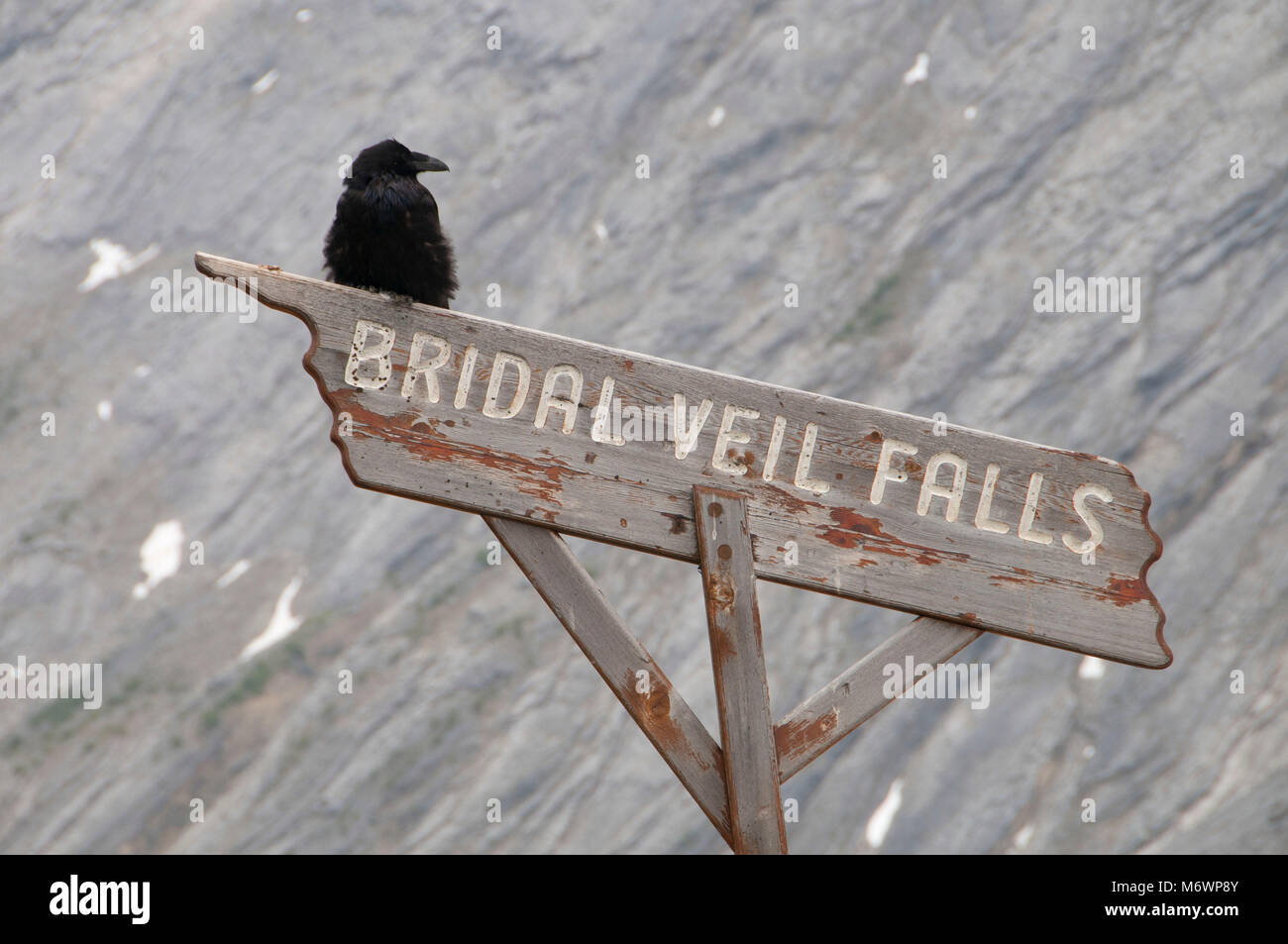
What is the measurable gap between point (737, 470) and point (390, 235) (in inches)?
56.2

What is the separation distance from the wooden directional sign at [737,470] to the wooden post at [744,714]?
12 cm

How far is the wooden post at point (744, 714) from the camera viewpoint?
287 cm

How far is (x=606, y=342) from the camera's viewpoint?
27312 millimetres

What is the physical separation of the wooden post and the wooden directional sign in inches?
4.9

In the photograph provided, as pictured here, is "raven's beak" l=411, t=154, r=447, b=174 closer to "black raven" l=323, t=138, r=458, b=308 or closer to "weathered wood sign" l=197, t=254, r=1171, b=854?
"black raven" l=323, t=138, r=458, b=308

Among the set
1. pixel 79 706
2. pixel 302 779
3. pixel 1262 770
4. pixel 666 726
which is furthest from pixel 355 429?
pixel 79 706

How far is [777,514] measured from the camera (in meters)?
3.10

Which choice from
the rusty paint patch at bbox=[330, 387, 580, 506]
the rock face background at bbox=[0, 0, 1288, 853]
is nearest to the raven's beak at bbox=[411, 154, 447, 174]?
the rusty paint patch at bbox=[330, 387, 580, 506]

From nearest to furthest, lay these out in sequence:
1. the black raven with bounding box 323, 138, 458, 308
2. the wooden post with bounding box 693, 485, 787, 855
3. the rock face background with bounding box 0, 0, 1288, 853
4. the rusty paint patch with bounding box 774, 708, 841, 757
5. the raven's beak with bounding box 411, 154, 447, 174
Answer: the wooden post with bounding box 693, 485, 787, 855 → the rusty paint patch with bounding box 774, 708, 841, 757 → the black raven with bounding box 323, 138, 458, 308 → the raven's beak with bounding box 411, 154, 447, 174 → the rock face background with bounding box 0, 0, 1288, 853

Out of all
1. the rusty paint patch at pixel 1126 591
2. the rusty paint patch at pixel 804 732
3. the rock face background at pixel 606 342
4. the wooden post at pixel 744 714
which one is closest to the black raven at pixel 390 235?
the wooden post at pixel 744 714

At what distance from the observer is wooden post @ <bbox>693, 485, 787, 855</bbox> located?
2865 mm

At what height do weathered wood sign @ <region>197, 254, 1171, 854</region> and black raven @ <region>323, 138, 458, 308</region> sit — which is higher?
black raven @ <region>323, 138, 458, 308</region>

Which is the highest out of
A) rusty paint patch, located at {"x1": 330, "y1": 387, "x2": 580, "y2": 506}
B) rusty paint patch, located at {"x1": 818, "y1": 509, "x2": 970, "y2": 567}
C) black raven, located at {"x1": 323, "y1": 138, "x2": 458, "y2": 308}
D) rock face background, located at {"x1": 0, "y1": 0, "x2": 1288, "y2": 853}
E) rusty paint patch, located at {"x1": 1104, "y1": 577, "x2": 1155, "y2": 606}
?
rock face background, located at {"x1": 0, "y1": 0, "x2": 1288, "y2": 853}

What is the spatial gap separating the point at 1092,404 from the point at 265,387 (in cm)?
1878
